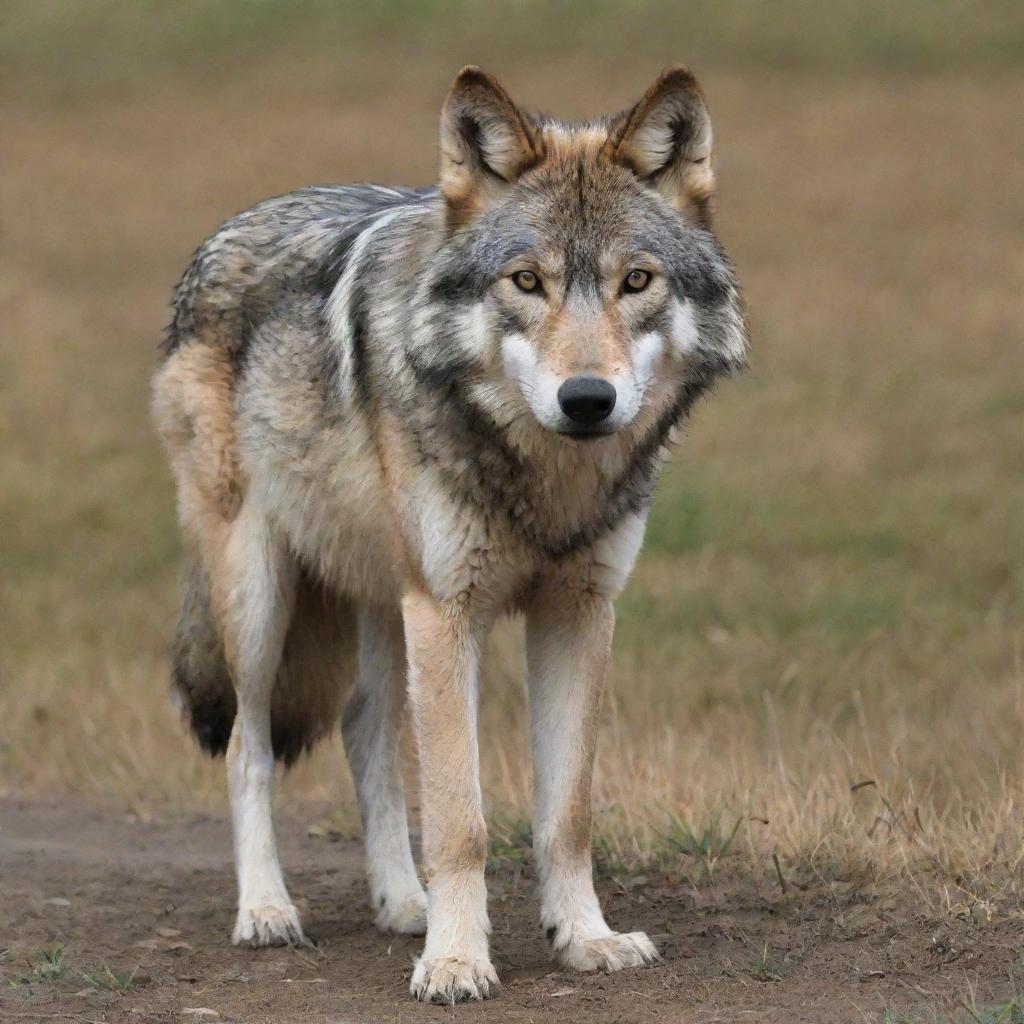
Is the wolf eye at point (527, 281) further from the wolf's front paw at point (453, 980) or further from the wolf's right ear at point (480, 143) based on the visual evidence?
the wolf's front paw at point (453, 980)

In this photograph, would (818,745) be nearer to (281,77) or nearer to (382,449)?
(382,449)

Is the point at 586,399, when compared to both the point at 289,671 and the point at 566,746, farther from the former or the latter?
the point at 289,671

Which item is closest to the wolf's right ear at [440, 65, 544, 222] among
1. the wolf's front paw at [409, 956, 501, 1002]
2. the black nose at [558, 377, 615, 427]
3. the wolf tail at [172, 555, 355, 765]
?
the black nose at [558, 377, 615, 427]

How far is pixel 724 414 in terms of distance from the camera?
1334 cm

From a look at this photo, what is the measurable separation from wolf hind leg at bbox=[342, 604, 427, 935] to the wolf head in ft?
4.53

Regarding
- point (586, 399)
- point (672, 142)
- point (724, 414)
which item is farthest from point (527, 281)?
point (724, 414)

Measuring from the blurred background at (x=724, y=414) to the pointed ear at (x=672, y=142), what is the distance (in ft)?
5.85

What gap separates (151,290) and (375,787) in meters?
13.5

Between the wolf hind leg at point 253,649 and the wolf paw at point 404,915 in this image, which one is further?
the wolf hind leg at point 253,649

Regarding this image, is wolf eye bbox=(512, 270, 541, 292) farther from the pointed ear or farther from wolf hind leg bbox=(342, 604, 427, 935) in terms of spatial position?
wolf hind leg bbox=(342, 604, 427, 935)

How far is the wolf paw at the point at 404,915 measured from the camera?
5129mm

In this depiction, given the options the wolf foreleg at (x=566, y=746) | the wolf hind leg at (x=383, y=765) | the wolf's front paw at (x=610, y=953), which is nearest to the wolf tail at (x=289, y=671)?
the wolf hind leg at (x=383, y=765)

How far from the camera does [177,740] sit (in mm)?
7512

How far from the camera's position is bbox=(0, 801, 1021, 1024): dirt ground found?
161 inches
